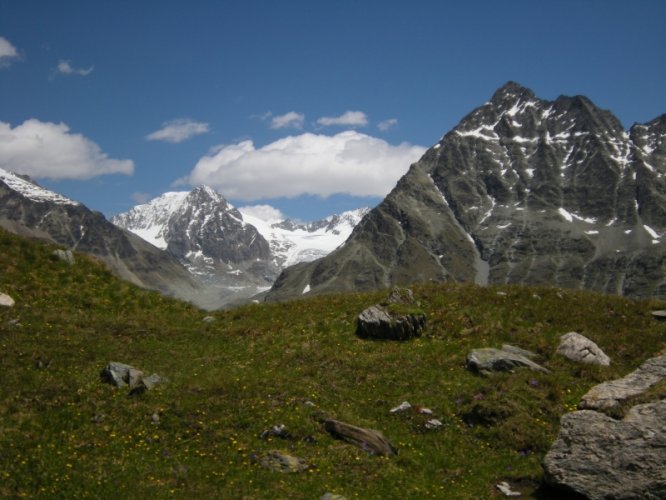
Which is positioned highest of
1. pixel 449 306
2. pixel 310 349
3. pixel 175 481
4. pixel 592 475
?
pixel 449 306

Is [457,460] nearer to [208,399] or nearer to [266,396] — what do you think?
[266,396]

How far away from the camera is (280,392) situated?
2436 centimetres

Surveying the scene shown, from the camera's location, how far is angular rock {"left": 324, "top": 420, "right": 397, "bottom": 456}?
20297 millimetres

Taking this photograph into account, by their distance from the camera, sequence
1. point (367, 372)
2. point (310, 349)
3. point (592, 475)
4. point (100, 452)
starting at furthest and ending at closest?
point (310, 349)
point (367, 372)
point (100, 452)
point (592, 475)

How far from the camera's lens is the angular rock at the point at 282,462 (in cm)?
1891

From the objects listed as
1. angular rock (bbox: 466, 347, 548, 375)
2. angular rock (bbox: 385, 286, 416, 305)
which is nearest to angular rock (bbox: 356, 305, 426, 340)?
angular rock (bbox: 385, 286, 416, 305)

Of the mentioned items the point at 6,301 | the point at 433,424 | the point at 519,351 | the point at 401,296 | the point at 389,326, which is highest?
the point at 401,296

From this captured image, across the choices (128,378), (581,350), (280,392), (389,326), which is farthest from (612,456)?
(128,378)

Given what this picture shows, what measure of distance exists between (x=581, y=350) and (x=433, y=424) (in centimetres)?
1020

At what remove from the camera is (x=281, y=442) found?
2061 centimetres

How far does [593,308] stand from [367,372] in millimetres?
15767

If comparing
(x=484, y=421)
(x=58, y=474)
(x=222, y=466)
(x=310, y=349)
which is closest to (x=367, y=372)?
(x=310, y=349)

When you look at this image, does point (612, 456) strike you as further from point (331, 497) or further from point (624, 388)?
point (331, 497)

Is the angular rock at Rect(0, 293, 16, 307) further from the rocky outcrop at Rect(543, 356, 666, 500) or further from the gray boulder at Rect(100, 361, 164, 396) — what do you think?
the rocky outcrop at Rect(543, 356, 666, 500)
